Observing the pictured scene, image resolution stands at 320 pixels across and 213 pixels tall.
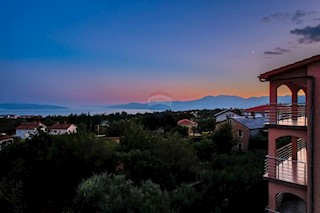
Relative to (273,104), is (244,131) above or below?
below

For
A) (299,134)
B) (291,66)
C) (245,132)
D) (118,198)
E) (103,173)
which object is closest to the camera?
(291,66)

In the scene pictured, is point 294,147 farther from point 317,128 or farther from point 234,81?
point 234,81

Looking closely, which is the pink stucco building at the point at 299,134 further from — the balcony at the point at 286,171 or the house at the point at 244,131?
the house at the point at 244,131

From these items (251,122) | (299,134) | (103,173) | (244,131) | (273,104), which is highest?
(273,104)

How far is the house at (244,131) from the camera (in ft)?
113

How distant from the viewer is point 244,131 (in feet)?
113

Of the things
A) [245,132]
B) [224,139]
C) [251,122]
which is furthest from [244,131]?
[224,139]

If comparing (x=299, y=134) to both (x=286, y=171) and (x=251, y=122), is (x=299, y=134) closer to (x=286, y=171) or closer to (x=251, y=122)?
(x=286, y=171)

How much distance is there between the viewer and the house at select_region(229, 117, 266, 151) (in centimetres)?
3438

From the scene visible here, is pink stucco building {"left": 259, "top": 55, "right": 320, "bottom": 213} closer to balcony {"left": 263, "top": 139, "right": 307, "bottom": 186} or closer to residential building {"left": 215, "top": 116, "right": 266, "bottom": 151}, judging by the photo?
balcony {"left": 263, "top": 139, "right": 307, "bottom": 186}

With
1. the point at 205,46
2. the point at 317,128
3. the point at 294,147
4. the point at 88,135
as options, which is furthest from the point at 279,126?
the point at 88,135

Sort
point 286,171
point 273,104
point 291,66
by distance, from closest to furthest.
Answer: point 291,66 → point 273,104 → point 286,171

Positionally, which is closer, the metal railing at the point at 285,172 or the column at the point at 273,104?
the metal railing at the point at 285,172

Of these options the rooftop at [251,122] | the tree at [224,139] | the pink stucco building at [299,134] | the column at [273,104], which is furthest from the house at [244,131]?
the column at [273,104]
